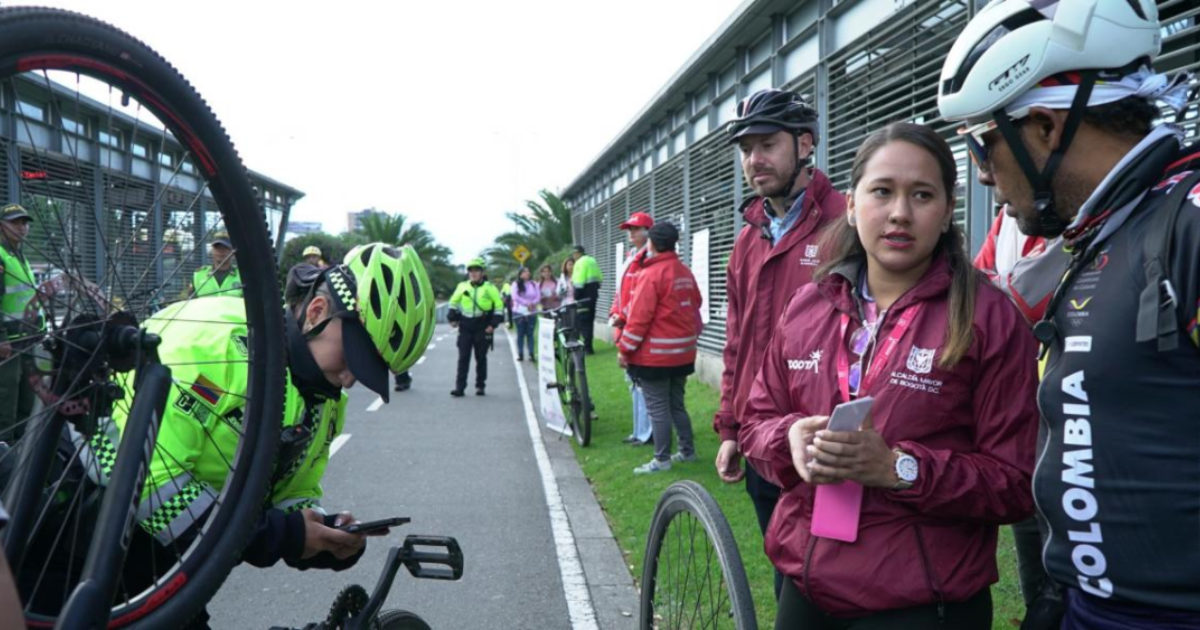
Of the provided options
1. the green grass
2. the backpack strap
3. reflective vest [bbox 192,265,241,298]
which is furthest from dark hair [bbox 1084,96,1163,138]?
the green grass

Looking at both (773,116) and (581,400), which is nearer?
(773,116)

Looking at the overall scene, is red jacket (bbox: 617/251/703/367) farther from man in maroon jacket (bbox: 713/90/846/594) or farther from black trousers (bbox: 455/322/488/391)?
black trousers (bbox: 455/322/488/391)

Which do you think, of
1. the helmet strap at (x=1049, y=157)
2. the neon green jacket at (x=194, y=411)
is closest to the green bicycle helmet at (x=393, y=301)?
the neon green jacket at (x=194, y=411)

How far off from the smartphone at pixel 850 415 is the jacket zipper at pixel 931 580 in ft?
1.11

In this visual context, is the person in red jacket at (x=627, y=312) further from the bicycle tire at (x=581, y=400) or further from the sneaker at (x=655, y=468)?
the sneaker at (x=655, y=468)

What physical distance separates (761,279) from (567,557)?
10.1 ft

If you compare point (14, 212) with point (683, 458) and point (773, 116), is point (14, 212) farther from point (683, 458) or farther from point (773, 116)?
point (683, 458)

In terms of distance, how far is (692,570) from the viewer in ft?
10.2

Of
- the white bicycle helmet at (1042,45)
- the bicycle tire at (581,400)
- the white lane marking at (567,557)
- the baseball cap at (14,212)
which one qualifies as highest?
the white bicycle helmet at (1042,45)

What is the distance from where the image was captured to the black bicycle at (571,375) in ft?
34.1

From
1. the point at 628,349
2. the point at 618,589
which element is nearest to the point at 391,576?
the point at 618,589

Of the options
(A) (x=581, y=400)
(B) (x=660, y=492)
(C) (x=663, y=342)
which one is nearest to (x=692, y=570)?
(B) (x=660, y=492)

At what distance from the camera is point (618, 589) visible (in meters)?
5.78

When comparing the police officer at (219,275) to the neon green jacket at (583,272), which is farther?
the neon green jacket at (583,272)
